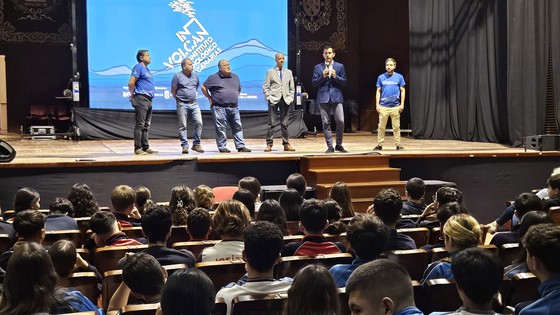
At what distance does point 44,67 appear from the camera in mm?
13672

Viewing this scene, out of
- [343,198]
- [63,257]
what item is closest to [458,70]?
[343,198]

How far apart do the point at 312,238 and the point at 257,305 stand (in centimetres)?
139

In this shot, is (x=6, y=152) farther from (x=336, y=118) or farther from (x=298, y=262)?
(x=298, y=262)

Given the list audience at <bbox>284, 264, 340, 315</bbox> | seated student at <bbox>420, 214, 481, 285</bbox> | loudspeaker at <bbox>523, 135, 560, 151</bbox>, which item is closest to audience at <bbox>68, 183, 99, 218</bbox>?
seated student at <bbox>420, 214, 481, 285</bbox>

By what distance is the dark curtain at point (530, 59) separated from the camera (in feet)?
32.9

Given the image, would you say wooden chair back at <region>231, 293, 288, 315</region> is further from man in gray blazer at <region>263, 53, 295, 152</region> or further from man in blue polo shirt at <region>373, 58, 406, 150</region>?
man in blue polo shirt at <region>373, 58, 406, 150</region>

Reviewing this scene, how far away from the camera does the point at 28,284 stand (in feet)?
8.06

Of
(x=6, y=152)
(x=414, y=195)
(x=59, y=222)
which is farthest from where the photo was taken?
(x=6, y=152)

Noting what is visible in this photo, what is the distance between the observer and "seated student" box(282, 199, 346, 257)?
390 centimetres

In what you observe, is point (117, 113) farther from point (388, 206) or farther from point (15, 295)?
point (15, 295)

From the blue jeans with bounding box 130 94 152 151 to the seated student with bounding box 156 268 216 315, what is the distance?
6.67 meters

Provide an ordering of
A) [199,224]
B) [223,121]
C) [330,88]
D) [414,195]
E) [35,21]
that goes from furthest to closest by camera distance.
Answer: [35,21], [223,121], [330,88], [414,195], [199,224]

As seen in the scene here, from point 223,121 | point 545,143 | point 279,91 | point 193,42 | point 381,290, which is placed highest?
point 193,42

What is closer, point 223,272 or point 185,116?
point 223,272
